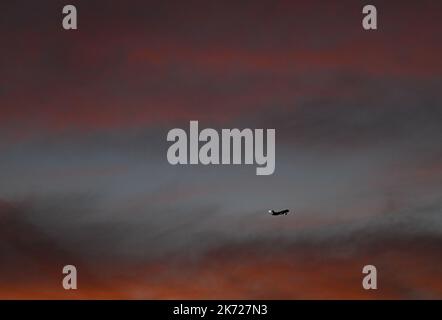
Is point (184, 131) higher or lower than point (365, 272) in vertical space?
higher

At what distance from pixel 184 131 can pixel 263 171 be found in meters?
1.93

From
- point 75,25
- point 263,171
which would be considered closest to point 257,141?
point 263,171

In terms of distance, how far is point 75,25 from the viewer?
18156 millimetres
